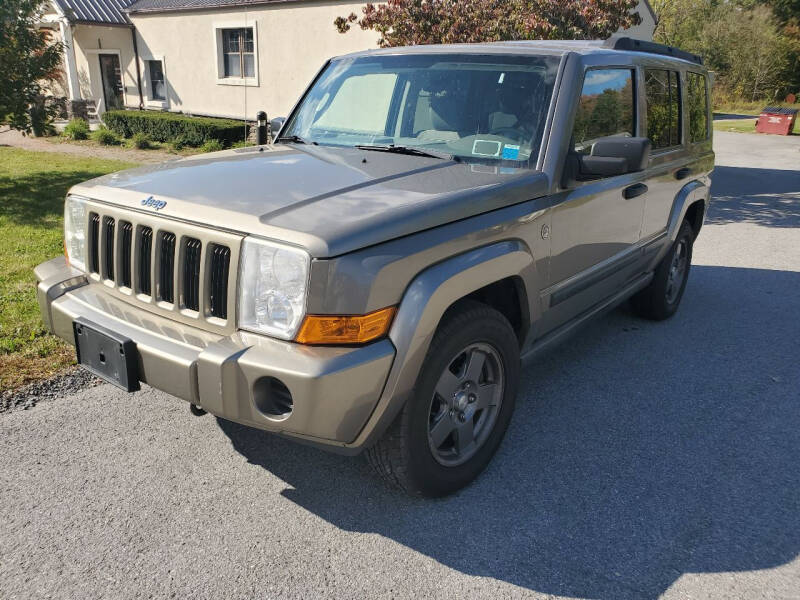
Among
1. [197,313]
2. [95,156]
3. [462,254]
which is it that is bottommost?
[95,156]

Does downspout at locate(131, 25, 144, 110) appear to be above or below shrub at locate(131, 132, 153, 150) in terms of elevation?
above

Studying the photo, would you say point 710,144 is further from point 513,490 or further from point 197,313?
point 197,313

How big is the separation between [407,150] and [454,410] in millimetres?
1359

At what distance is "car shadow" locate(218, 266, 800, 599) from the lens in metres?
2.60

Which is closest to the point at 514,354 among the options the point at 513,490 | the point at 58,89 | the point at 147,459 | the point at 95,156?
the point at 513,490

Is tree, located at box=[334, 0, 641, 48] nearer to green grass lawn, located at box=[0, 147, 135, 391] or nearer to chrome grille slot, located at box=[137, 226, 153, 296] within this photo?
green grass lawn, located at box=[0, 147, 135, 391]

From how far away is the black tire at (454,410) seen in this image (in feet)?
8.48

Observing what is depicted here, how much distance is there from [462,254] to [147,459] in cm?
183

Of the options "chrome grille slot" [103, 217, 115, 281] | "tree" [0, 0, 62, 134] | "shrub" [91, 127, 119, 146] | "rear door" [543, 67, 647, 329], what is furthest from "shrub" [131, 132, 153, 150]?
"rear door" [543, 67, 647, 329]

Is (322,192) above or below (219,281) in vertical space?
above

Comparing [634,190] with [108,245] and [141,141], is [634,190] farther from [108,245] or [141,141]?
[141,141]

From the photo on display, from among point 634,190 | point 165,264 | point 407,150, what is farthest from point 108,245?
point 634,190

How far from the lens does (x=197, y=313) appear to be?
2525 millimetres

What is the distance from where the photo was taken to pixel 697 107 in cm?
504
